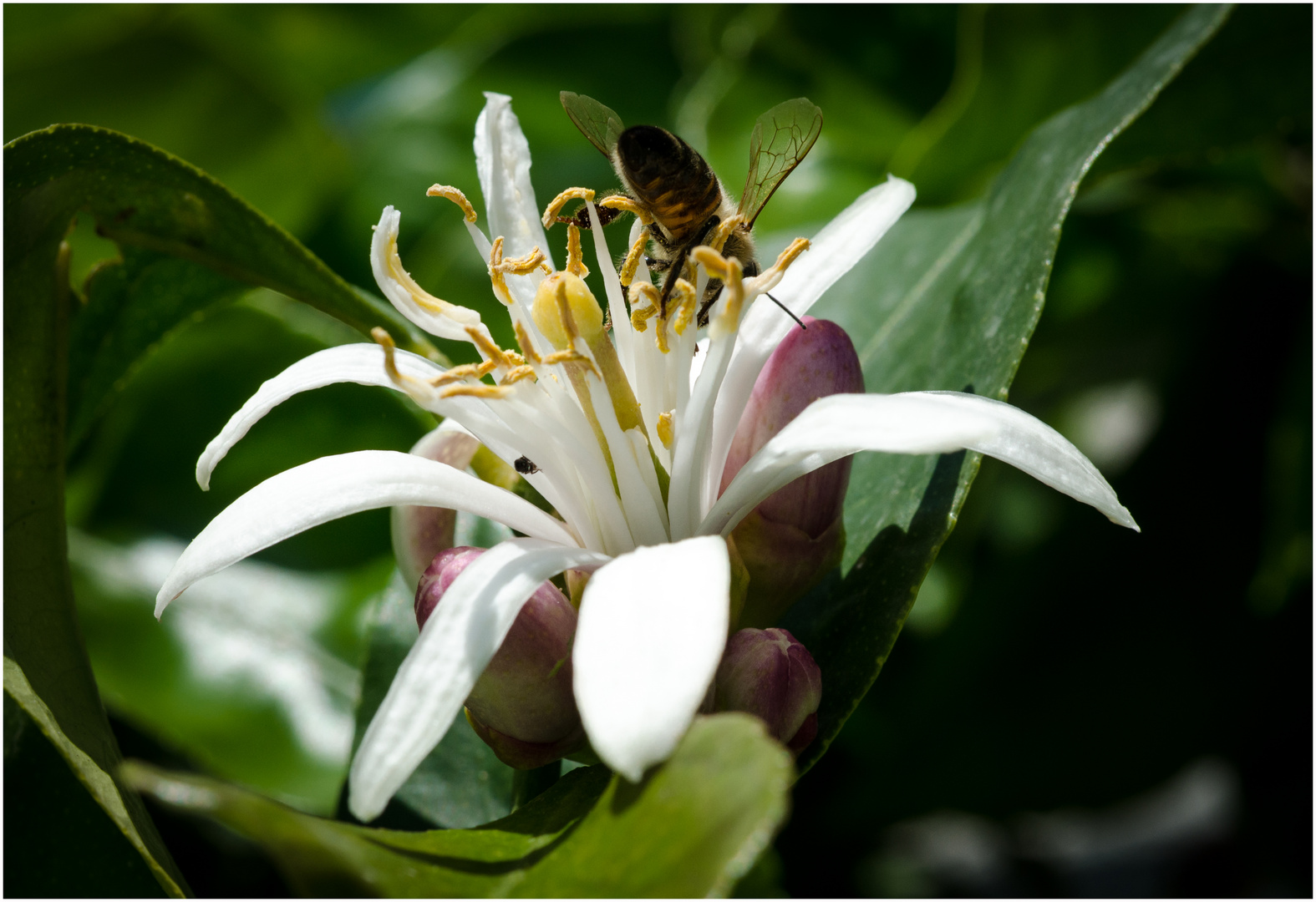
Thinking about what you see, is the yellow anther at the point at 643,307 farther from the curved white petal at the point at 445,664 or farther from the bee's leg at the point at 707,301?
the curved white petal at the point at 445,664

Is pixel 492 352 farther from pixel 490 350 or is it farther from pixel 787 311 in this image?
pixel 787 311

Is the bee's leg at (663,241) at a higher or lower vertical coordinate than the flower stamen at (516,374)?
higher

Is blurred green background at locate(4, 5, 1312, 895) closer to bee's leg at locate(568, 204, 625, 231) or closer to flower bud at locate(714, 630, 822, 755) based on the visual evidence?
bee's leg at locate(568, 204, 625, 231)

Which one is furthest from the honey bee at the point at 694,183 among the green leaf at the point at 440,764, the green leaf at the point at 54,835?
the green leaf at the point at 54,835

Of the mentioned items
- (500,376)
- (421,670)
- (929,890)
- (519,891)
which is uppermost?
(500,376)

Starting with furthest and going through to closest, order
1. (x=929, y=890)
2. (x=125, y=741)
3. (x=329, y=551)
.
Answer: (x=929, y=890) < (x=329, y=551) < (x=125, y=741)

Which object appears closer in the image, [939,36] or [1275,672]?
[1275,672]

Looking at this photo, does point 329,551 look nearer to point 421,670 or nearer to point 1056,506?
point 421,670

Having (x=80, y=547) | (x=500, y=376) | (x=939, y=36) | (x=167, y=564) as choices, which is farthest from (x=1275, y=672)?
(x=80, y=547)
